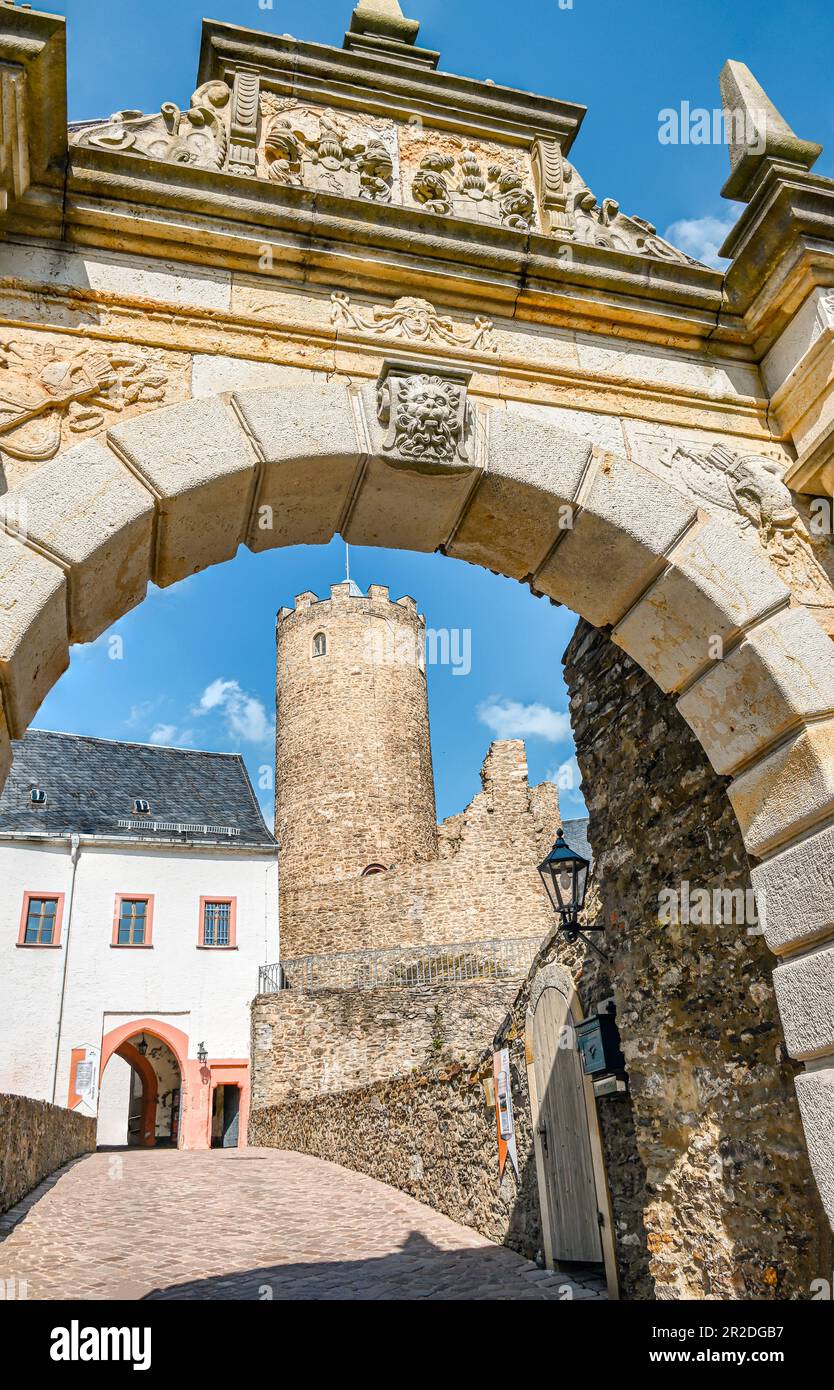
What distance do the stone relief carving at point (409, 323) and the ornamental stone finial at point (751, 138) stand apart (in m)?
1.25

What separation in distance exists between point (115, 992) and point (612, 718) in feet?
52.4

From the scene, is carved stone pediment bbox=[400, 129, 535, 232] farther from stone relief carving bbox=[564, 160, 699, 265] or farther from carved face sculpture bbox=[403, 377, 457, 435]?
carved face sculpture bbox=[403, 377, 457, 435]

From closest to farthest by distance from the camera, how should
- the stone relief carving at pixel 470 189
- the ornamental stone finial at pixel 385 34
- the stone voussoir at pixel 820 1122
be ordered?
the stone voussoir at pixel 820 1122
the stone relief carving at pixel 470 189
the ornamental stone finial at pixel 385 34

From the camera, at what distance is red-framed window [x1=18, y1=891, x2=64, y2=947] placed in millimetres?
18109

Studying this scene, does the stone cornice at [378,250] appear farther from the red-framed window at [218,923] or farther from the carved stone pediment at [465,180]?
the red-framed window at [218,923]

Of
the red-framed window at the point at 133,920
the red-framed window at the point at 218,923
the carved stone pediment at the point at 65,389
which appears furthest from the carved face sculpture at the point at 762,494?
the red-framed window at the point at 218,923

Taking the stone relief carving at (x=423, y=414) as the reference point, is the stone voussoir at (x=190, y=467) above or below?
below

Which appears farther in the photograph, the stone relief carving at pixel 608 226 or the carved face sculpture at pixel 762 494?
the stone relief carving at pixel 608 226

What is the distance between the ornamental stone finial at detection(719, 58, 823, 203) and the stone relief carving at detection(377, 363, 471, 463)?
157cm

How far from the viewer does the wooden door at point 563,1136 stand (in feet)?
21.3

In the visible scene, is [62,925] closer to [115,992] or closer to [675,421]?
[115,992]

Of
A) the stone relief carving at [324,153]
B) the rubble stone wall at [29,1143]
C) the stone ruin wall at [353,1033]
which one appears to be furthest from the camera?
the stone ruin wall at [353,1033]

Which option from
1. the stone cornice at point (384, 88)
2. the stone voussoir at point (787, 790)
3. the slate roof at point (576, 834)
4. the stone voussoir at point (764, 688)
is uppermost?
the slate roof at point (576, 834)

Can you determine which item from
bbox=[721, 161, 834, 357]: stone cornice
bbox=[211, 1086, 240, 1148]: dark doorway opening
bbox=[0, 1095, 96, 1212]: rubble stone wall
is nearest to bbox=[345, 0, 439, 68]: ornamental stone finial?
bbox=[721, 161, 834, 357]: stone cornice
